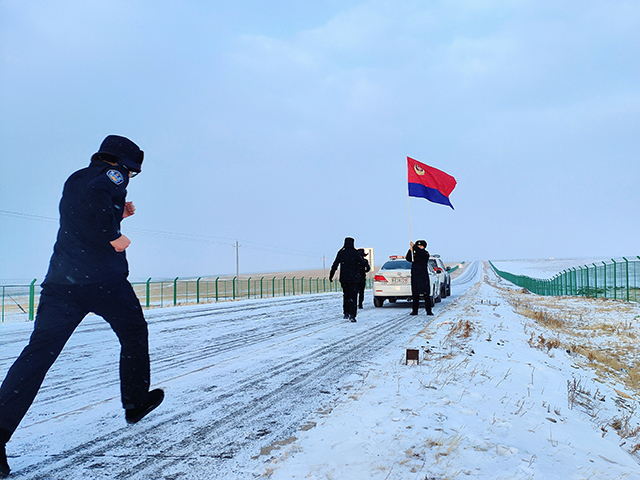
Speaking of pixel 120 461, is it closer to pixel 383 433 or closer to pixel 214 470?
pixel 214 470

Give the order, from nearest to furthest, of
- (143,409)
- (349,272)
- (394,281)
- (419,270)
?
(143,409)
(349,272)
(419,270)
(394,281)

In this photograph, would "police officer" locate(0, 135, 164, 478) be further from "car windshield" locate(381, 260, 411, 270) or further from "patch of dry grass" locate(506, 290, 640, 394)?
"car windshield" locate(381, 260, 411, 270)

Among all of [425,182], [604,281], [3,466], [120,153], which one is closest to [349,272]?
[425,182]

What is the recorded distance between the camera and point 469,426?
10.3 ft

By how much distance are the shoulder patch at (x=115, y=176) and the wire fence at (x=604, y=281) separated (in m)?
19.8

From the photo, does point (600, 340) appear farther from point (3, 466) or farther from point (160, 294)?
point (160, 294)

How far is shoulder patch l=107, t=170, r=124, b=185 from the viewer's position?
2.60 meters

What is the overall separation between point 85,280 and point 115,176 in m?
0.67

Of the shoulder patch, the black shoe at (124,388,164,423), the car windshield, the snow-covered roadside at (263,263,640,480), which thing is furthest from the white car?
the shoulder patch

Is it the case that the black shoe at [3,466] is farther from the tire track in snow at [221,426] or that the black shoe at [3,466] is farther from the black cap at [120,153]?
the black cap at [120,153]

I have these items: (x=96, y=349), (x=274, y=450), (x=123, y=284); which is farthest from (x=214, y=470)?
(x=96, y=349)

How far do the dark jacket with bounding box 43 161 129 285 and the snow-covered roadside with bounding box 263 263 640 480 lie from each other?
1.65m

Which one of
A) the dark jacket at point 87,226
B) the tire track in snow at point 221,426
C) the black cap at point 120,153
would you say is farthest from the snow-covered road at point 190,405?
the black cap at point 120,153

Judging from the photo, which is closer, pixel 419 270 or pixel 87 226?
pixel 87 226
